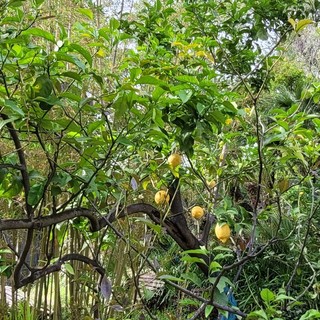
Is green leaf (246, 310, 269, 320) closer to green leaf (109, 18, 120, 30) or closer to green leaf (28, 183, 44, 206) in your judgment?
green leaf (28, 183, 44, 206)

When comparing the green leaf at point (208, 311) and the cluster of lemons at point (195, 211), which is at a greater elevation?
the cluster of lemons at point (195, 211)

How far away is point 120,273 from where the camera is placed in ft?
7.95

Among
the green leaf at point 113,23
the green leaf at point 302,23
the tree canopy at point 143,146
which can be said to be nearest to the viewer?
the tree canopy at point 143,146

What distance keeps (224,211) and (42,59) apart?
91 centimetres

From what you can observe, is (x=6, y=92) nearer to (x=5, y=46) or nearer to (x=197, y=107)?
(x=5, y=46)

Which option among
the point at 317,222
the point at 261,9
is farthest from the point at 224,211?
the point at 317,222

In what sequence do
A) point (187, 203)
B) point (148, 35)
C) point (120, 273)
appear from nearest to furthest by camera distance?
point (148, 35) < point (120, 273) < point (187, 203)

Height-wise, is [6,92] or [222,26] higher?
[222,26]

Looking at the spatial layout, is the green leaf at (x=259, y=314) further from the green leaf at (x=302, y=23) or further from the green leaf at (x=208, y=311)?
the green leaf at (x=302, y=23)

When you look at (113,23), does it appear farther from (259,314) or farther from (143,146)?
(259,314)

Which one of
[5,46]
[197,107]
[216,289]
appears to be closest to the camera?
[5,46]

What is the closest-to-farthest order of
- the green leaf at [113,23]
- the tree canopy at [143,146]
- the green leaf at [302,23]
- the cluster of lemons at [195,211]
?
1. the tree canopy at [143,146]
2. the green leaf at [113,23]
3. the green leaf at [302,23]
4. the cluster of lemons at [195,211]

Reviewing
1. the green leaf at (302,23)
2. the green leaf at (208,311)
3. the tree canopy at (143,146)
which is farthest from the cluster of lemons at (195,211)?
the green leaf at (302,23)

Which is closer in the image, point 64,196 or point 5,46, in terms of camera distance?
point 5,46
